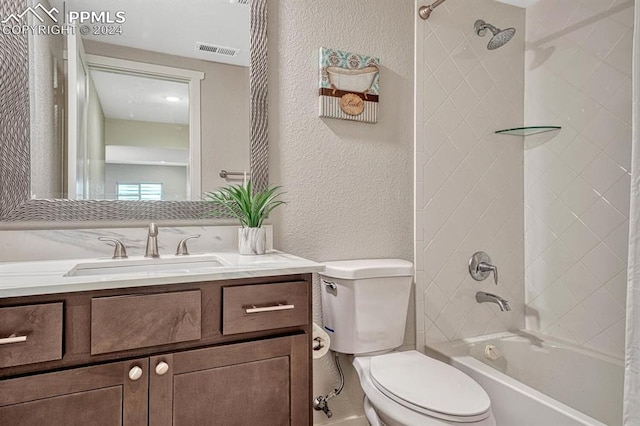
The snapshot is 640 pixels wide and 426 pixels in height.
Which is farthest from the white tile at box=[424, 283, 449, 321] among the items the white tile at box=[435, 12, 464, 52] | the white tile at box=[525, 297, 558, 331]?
the white tile at box=[435, 12, 464, 52]

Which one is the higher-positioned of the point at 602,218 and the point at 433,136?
the point at 433,136

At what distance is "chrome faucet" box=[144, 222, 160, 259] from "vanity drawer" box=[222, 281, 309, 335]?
1.41 ft

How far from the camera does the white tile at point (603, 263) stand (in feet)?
6.14

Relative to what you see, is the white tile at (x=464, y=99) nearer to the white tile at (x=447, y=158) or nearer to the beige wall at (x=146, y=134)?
the white tile at (x=447, y=158)

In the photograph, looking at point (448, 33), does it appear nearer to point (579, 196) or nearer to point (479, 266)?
point (579, 196)

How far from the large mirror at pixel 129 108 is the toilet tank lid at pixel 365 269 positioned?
0.50 metres

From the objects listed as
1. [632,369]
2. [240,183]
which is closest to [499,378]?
[632,369]

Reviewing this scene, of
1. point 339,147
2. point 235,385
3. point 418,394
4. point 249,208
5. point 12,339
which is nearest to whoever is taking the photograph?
point 12,339

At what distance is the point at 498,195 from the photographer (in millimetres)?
2250

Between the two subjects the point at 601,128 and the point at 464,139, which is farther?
the point at 464,139

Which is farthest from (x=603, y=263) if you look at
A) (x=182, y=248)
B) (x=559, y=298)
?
(x=182, y=248)

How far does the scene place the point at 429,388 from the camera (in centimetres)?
134

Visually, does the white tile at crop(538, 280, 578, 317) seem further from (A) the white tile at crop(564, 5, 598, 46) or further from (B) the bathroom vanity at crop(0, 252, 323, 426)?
(B) the bathroom vanity at crop(0, 252, 323, 426)

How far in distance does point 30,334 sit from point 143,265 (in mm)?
462
